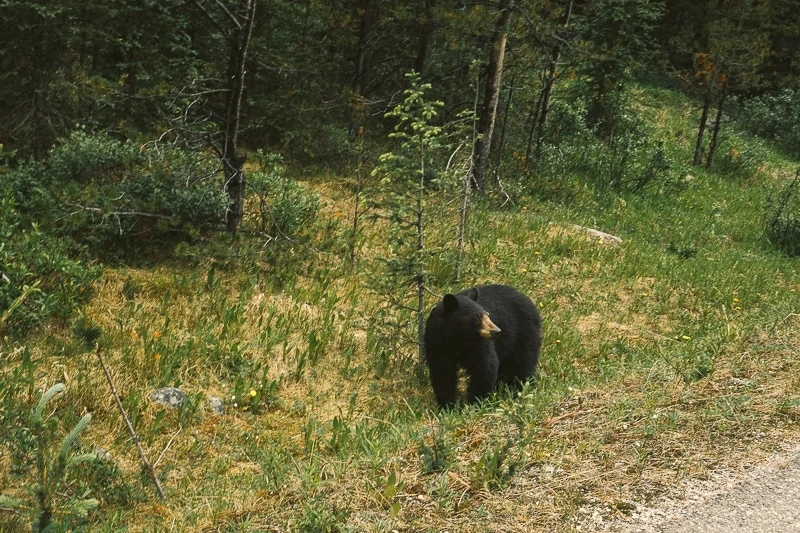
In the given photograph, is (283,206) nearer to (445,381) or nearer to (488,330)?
(445,381)

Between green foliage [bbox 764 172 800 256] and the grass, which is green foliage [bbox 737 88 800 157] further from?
the grass

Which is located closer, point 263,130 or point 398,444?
point 398,444

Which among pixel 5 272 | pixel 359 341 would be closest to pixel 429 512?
pixel 359 341

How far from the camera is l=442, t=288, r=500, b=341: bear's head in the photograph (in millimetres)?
5508

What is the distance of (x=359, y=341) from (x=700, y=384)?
12.1 ft

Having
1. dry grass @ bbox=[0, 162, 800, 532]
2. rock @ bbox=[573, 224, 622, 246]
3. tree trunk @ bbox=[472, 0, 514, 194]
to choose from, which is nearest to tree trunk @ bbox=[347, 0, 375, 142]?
tree trunk @ bbox=[472, 0, 514, 194]

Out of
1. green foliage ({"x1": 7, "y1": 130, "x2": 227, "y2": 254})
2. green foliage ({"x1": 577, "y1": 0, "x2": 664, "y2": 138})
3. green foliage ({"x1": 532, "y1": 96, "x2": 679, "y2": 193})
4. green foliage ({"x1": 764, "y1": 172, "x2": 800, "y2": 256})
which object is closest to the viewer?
green foliage ({"x1": 7, "y1": 130, "x2": 227, "y2": 254})

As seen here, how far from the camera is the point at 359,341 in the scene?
7.40 meters

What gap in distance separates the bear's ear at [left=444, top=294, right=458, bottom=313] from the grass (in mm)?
856

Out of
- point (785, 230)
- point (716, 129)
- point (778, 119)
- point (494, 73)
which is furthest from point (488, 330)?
point (778, 119)

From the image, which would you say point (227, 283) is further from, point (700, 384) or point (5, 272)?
point (700, 384)

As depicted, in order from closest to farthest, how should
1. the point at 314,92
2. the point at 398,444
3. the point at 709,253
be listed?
1. the point at 398,444
2. the point at 709,253
3. the point at 314,92

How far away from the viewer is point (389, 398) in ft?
20.8

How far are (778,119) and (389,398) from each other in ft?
99.3
